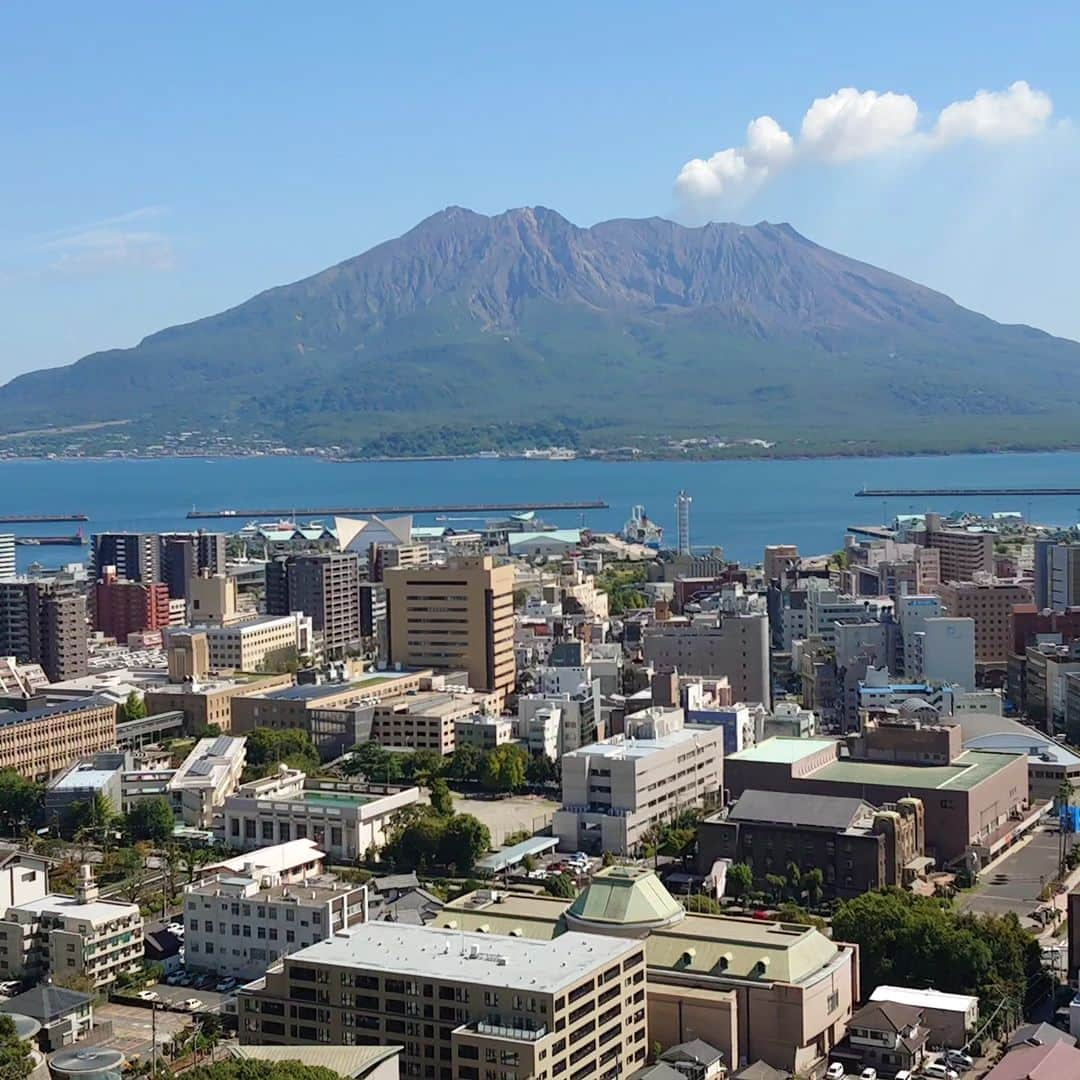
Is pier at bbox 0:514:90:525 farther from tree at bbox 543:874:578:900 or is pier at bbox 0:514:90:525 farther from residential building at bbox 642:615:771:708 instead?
tree at bbox 543:874:578:900

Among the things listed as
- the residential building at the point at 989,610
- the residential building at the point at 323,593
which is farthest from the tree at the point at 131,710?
the residential building at the point at 989,610

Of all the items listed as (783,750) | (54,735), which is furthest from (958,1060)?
(54,735)

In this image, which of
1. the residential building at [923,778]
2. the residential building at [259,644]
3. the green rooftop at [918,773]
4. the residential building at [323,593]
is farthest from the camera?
the residential building at [323,593]

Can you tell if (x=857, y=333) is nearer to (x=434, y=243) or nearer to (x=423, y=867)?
(x=434, y=243)

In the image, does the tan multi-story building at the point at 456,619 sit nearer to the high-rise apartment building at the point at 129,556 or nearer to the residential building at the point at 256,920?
the residential building at the point at 256,920

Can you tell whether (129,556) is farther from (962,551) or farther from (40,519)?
(40,519)

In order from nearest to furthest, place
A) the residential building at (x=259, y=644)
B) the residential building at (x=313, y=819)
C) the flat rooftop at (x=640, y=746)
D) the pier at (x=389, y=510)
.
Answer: the residential building at (x=313, y=819)
the flat rooftop at (x=640, y=746)
the residential building at (x=259, y=644)
the pier at (x=389, y=510)
